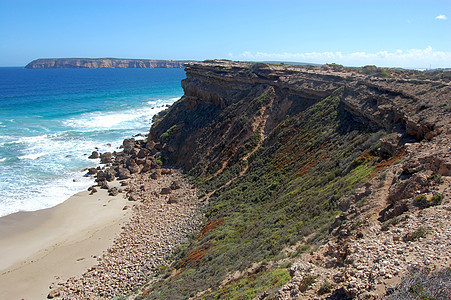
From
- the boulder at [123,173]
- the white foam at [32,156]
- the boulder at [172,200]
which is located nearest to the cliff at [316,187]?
the boulder at [172,200]

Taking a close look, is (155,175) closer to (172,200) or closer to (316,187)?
(172,200)

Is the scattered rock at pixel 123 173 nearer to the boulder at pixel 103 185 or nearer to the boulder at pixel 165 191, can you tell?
the boulder at pixel 103 185

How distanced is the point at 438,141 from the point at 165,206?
2256 centimetres

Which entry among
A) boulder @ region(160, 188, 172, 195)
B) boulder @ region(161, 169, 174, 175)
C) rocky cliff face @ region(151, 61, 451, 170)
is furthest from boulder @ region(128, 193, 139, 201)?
rocky cliff face @ region(151, 61, 451, 170)

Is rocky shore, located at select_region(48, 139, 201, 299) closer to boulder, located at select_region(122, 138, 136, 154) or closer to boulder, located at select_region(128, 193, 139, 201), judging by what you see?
boulder, located at select_region(128, 193, 139, 201)

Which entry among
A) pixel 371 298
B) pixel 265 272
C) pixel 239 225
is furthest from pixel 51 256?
pixel 371 298

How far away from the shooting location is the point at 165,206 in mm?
29906

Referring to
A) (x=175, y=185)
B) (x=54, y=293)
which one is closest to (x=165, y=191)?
(x=175, y=185)

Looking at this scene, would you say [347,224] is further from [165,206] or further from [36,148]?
[36,148]

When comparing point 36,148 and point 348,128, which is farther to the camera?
point 36,148

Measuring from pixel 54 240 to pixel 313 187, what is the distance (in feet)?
71.0

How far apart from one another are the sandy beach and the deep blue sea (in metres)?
2.78

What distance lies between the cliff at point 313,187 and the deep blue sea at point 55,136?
6.24 m

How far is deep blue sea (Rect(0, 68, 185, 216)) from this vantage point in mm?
35562
